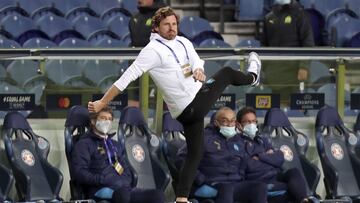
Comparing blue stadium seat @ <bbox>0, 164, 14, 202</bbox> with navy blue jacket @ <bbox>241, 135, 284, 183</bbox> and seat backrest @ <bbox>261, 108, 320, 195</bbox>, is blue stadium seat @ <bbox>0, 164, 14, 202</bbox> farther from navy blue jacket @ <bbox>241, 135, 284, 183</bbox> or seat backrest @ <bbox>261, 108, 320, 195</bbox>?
seat backrest @ <bbox>261, 108, 320, 195</bbox>

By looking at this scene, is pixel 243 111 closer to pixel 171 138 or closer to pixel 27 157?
pixel 171 138

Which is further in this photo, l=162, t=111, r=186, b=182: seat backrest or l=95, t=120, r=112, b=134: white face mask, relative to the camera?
l=162, t=111, r=186, b=182: seat backrest

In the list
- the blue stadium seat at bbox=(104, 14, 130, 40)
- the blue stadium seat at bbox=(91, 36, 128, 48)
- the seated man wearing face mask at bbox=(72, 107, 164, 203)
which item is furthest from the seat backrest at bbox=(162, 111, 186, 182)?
the blue stadium seat at bbox=(104, 14, 130, 40)

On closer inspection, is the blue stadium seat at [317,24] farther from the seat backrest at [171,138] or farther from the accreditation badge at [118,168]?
the accreditation badge at [118,168]

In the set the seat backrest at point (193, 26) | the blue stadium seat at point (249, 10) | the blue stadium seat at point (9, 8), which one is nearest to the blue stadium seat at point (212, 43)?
the seat backrest at point (193, 26)

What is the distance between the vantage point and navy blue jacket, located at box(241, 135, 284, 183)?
560 inches

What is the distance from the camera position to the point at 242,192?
13.9 m

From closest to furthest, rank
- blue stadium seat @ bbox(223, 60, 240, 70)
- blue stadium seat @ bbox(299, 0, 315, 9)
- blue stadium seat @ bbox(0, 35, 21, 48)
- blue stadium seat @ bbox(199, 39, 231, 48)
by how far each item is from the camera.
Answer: blue stadium seat @ bbox(223, 60, 240, 70)
blue stadium seat @ bbox(0, 35, 21, 48)
blue stadium seat @ bbox(199, 39, 231, 48)
blue stadium seat @ bbox(299, 0, 315, 9)

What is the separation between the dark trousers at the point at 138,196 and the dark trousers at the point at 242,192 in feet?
1.95

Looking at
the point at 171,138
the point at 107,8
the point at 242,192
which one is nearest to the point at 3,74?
the point at 171,138

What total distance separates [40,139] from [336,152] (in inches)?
119

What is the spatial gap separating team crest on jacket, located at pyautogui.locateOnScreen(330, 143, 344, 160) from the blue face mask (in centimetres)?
133

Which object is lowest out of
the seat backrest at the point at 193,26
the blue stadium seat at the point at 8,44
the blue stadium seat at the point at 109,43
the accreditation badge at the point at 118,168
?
the accreditation badge at the point at 118,168

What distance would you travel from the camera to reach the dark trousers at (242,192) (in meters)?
13.7
